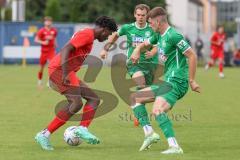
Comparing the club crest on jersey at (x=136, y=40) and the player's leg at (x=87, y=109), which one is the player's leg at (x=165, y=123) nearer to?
the player's leg at (x=87, y=109)

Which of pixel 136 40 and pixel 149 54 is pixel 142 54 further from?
pixel 149 54

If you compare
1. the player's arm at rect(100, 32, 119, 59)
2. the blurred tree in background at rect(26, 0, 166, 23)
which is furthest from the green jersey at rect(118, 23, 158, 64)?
the blurred tree in background at rect(26, 0, 166, 23)

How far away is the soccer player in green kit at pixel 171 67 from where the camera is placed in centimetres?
1084

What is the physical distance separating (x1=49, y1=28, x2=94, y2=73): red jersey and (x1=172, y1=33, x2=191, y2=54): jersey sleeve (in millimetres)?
1274

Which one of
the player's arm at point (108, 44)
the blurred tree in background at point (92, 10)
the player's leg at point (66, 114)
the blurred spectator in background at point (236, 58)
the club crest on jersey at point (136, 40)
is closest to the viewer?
the player's leg at point (66, 114)

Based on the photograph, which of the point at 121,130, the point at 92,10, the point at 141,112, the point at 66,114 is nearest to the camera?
the point at 66,114

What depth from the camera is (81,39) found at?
11188 mm

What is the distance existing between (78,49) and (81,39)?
0.23 meters

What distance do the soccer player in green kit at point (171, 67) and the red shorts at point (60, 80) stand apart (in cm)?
130

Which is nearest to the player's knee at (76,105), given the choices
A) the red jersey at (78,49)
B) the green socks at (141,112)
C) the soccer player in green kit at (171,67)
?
the red jersey at (78,49)

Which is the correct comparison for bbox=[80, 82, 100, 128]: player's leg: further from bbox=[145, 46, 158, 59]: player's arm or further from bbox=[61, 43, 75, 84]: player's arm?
bbox=[145, 46, 158, 59]: player's arm

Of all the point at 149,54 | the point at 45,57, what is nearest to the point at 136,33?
the point at 149,54

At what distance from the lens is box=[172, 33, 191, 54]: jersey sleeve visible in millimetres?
10859

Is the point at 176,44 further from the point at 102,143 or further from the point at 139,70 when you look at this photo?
the point at 139,70
